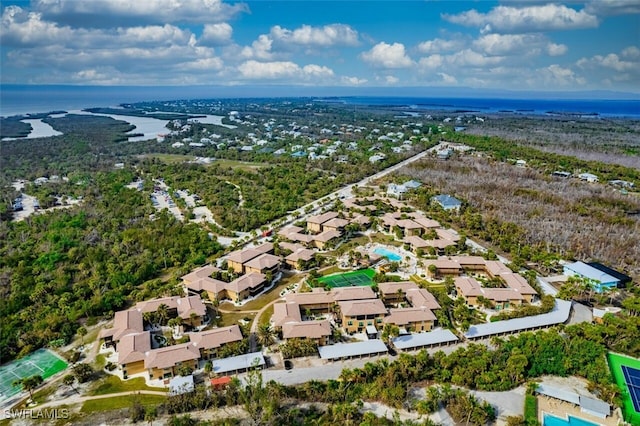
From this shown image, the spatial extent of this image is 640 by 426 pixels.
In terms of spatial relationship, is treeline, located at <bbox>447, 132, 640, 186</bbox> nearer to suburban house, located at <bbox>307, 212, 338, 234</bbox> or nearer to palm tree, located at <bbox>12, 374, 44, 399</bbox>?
suburban house, located at <bbox>307, 212, 338, 234</bbox>

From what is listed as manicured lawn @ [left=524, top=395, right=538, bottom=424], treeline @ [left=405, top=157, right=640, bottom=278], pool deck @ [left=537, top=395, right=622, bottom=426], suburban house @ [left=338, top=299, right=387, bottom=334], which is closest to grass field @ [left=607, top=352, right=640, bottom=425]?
pool deck @ [left=537, top=395, right=622, bottom=426]

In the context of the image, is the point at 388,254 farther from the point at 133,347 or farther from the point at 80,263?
the point at 80,263

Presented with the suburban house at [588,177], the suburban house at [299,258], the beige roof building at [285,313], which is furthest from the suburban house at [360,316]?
the suburban house at [588,177]

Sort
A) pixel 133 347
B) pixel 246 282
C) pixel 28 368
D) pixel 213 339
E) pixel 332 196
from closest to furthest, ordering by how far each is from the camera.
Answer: pixel 133 347, pixel 28 368, pixel 213 339, pixel 246 282, pixel 332 196

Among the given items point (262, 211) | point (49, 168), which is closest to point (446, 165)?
point (262, 211)

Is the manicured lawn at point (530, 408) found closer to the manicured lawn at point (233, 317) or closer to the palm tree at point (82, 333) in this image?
the manicured lawn at point (233, 317)

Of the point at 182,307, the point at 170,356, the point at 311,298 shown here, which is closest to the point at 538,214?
the point at 311,298
